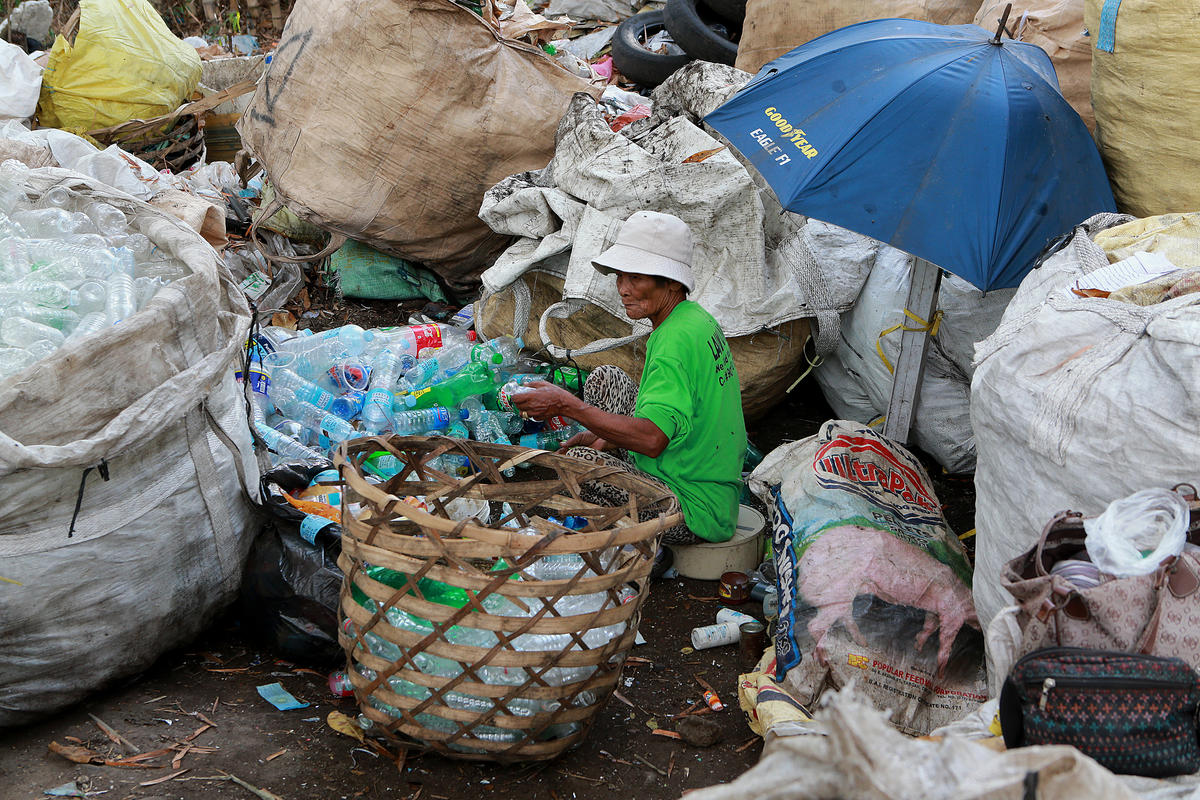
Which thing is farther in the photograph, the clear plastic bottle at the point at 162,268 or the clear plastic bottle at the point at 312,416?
the clear plastic bottle at the point at 312,416

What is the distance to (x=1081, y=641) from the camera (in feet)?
5.29

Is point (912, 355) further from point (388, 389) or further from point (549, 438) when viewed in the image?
point (388, 389)

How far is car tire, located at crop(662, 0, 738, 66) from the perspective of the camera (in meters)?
6.38

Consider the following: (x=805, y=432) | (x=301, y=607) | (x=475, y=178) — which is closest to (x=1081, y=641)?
(x=301, y=607)

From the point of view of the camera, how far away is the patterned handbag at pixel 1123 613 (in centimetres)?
161

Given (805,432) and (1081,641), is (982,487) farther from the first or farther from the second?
(805,432)

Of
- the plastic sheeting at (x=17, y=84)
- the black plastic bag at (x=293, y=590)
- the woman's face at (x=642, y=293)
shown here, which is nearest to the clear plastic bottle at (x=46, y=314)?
the black plastic bag at (x=293, y=590)

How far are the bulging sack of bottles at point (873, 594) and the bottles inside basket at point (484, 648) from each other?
1.96 feet

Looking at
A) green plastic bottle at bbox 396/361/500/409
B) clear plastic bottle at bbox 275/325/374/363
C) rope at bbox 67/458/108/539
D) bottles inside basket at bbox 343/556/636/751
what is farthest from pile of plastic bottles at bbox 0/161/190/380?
green plastic bottle at bbox 396/361/500/409

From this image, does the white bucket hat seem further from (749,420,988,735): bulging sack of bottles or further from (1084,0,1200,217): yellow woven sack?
(1084,0,1200,217): yellow woven sack

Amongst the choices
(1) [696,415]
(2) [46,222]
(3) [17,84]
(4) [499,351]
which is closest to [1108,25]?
(1) [696,415]

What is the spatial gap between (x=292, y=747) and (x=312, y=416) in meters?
1.65

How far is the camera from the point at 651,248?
3.08 m

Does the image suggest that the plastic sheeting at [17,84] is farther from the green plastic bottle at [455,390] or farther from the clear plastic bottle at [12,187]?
the green plastic bottle at [455,390]
